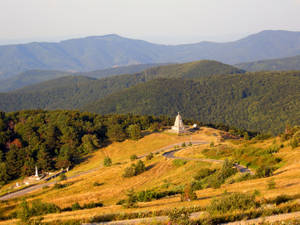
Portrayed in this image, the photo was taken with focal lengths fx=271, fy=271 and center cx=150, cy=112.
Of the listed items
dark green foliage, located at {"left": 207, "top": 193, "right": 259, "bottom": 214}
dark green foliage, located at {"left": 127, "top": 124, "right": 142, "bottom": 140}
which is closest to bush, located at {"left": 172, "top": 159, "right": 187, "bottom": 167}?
dark green foliage, located at {"left": 207, "top": 193, "right": 259, "bottom": 214}

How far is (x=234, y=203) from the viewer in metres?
15.1

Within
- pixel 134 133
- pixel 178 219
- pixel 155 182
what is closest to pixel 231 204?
pixel 178 219

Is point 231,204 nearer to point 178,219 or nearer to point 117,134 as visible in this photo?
point 178,219

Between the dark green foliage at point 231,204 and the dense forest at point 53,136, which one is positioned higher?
the dark green foliage at point 231,204

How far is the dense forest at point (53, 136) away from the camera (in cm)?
6906

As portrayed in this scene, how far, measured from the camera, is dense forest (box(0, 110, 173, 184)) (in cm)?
6906

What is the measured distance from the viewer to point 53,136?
268ft

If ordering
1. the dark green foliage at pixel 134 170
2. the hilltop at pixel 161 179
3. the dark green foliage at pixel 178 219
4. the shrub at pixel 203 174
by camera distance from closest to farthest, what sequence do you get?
the dark green foliage at pixel 178 219 < the hilltop at pixel 161 179 < the shrub at pixel 203 174 < the dark green foliage at pixel 134 170

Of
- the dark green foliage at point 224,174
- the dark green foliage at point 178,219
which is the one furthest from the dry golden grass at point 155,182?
the dark green foliage at point 178,219

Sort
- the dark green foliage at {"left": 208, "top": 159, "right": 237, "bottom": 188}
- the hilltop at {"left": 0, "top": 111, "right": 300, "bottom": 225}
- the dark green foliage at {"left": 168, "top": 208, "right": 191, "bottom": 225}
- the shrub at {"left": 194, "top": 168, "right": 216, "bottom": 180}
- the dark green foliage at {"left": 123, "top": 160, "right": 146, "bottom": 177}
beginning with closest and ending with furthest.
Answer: the dark green foliage at {"left": 168, "top": 208, "right": 191, "bottom": 225} → the hilltop at {"left": 0, "top": 111, "right": 300, "bottom": 225} → the dark green foliage at {"left": 208, "top": 159, "right": 237, "bottom": 188} → the shrub at {"left": 194, "top": 168, "right": 216, "bottom": 180} → the dark green foliage at {"left": 123, "top": 160, "right": 146, "bottom": 177}

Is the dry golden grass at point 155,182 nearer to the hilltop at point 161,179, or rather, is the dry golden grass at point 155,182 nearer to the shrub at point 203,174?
the hilltop at point 161,179

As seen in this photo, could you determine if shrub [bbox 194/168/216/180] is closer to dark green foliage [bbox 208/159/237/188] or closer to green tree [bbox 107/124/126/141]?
dark green foliage [bbox 208/159/237/188]

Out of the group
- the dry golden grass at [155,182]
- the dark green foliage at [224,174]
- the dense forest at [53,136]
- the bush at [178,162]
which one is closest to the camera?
the dry golden grass at [155,182]

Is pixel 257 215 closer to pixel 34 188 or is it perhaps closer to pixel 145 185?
pixel 145 185
